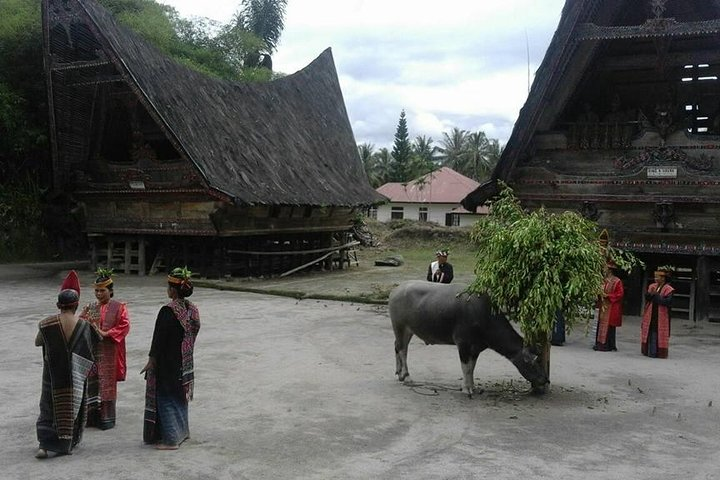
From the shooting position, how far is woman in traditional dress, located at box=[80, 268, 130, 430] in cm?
671

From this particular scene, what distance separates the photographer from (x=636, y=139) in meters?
14.9

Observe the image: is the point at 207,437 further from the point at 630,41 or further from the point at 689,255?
the point at 630,41

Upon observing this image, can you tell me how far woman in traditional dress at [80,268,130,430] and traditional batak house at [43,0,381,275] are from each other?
12.3m

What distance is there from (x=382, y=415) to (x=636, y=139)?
10.2 meters

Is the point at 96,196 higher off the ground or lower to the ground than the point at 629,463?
higher

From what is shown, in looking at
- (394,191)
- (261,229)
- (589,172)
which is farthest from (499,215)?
(394,191)

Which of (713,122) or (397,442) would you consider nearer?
(397,442)

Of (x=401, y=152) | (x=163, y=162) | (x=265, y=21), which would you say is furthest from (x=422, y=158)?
(x=163, y=162)

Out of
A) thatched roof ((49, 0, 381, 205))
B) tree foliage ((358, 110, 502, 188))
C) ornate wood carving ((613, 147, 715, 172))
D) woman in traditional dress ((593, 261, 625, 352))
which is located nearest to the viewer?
woman in traditional dress ((593, 261, 625, 352))

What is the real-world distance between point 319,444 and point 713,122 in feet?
44.1

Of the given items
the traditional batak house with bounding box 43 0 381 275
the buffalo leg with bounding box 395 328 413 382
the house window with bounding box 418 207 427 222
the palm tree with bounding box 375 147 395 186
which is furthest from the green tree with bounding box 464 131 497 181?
the buffalo leg with bounding box 395 328 413 382

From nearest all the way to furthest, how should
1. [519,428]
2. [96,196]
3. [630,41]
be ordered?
[519,428], [630,41], [96,196]

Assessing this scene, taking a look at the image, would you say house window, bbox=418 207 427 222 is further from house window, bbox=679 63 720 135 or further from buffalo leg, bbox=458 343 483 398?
buffalo leg, bbox=458 343 483 398

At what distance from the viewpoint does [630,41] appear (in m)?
15.7
